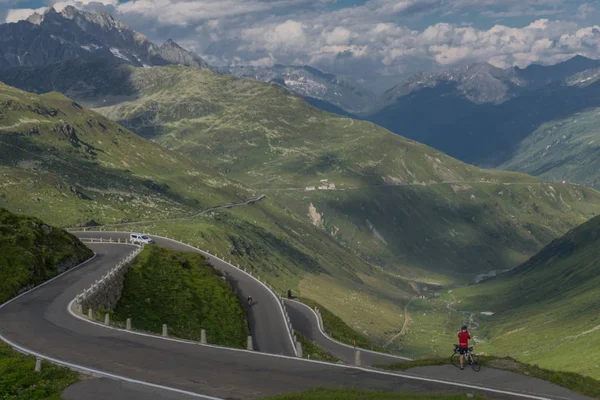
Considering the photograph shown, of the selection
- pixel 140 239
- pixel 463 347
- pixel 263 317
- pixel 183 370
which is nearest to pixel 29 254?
pixel 263 317

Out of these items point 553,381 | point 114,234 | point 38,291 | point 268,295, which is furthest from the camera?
point 114,234

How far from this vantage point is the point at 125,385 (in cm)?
3412

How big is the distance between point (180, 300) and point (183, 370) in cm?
4553

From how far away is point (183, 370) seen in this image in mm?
37844

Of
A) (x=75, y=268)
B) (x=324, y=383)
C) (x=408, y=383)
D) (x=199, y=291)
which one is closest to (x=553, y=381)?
(x=408, y=383)

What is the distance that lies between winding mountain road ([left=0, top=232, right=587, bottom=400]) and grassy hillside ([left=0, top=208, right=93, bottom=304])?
10493 mm

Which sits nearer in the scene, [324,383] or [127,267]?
[324,383]

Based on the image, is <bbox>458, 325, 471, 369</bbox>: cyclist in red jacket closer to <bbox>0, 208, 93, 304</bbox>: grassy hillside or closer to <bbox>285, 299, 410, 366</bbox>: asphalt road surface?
<bbox>285, 299, 410, 366</bbox>: asphalt road surface

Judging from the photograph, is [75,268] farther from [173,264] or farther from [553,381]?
[553,381]

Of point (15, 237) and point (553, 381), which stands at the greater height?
point (15, 237)

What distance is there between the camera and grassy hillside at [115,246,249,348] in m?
72.4

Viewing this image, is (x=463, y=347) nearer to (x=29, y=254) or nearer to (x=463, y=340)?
(x=463, y=340)

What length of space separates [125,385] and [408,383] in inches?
649

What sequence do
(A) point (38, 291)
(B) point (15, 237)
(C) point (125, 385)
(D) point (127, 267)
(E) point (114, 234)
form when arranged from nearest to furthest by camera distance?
(C) point (125, 385) < (A) point (38, 291) < (B) point (15, 237) < (D) point (127, 267) < (E) point (114, 234)
